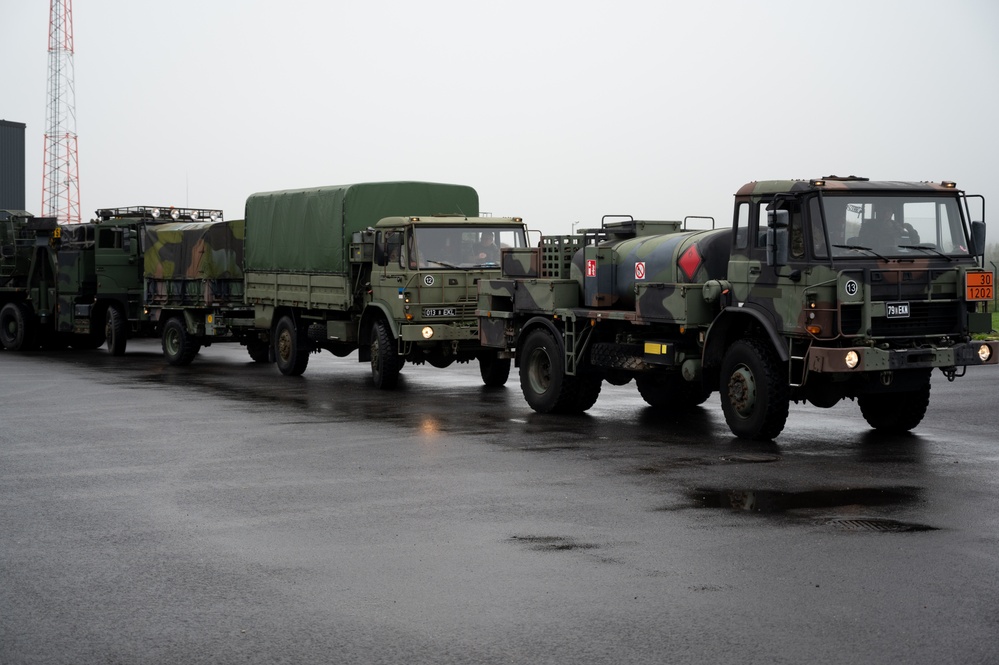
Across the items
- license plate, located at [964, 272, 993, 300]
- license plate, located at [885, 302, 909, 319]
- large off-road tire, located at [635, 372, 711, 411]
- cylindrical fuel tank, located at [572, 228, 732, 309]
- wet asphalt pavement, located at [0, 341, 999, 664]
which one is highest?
cylindrical fuel tank, located at [572, 228, 732, 309]

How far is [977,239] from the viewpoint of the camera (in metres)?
13.2

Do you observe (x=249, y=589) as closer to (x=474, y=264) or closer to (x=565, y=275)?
(x=565, y=275)

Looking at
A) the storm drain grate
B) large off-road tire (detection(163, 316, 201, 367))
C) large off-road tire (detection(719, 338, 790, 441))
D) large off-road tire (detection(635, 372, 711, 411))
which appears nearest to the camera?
the storm drain grate

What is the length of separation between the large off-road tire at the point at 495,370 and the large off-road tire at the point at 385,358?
1500 mm

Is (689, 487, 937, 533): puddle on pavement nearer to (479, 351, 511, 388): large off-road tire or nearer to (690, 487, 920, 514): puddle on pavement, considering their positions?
(690, 487, 920, 514): puddle on pavement

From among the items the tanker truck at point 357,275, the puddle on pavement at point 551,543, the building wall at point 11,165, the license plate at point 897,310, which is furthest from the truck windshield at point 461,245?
the building wall at point 11,165

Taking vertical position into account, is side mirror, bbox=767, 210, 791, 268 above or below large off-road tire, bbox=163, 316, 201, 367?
above

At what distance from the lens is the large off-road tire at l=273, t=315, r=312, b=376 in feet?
72.7

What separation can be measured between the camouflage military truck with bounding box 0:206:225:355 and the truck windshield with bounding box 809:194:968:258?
1749 centimetres

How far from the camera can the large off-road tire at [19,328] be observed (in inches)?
1214

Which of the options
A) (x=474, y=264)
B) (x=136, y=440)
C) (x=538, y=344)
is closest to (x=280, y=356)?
(x=474, y=264)

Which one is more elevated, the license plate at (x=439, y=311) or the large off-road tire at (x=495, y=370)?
the license plate at (x=439, y=311)

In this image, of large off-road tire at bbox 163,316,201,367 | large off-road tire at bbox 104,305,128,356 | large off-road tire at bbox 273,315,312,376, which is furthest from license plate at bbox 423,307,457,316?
large off-road tire at bbox 104,305,128,356

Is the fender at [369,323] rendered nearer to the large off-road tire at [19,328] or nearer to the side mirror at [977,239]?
the side mirror at [977,239]
